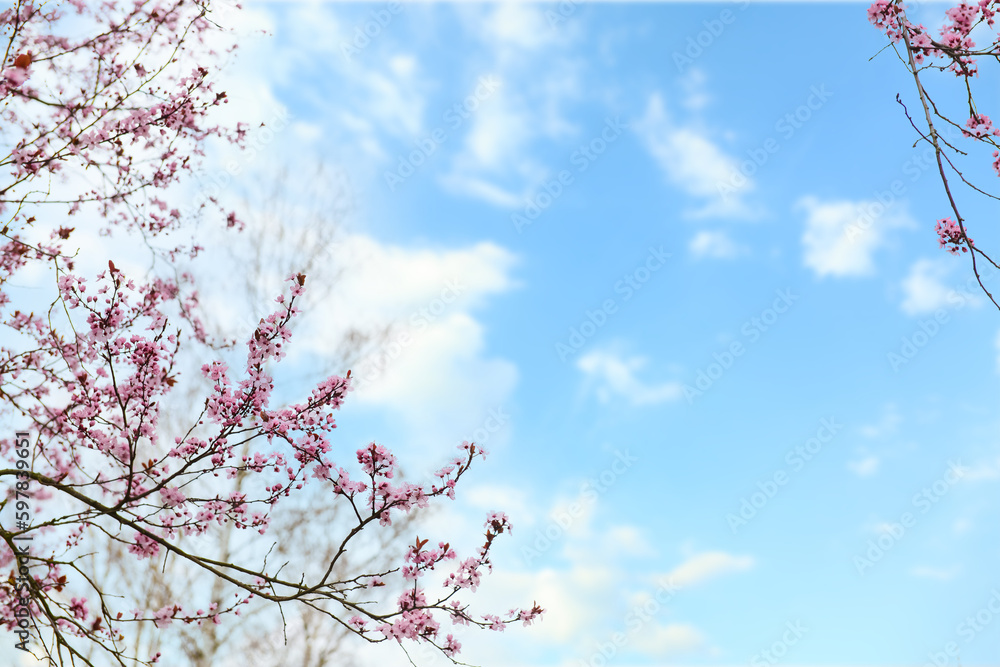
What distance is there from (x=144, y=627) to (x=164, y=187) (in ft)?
17.4

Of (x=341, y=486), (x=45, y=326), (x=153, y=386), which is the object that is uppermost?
(x=45, y=326)

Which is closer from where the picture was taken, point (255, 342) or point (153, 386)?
point (255, 342)

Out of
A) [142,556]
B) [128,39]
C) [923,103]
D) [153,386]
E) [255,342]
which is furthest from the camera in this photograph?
[128,39]

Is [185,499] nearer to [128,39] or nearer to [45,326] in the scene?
[45,326]

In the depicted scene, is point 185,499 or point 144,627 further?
point 144,627

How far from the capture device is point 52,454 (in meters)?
4.94

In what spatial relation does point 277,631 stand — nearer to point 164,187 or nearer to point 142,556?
point 142,556

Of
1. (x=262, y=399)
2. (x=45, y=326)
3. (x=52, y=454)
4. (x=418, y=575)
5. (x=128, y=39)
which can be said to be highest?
(x=128, y=39)

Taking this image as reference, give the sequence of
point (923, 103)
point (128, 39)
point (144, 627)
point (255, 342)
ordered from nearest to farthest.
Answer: point (923, 103) → point (255, 342) → point (128, 39) → point (144, 627)

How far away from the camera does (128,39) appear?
15.7 feet

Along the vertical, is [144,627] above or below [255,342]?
above

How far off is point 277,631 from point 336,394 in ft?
18.8

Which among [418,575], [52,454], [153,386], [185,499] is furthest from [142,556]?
[418,575]

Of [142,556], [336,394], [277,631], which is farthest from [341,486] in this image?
[277,631]
